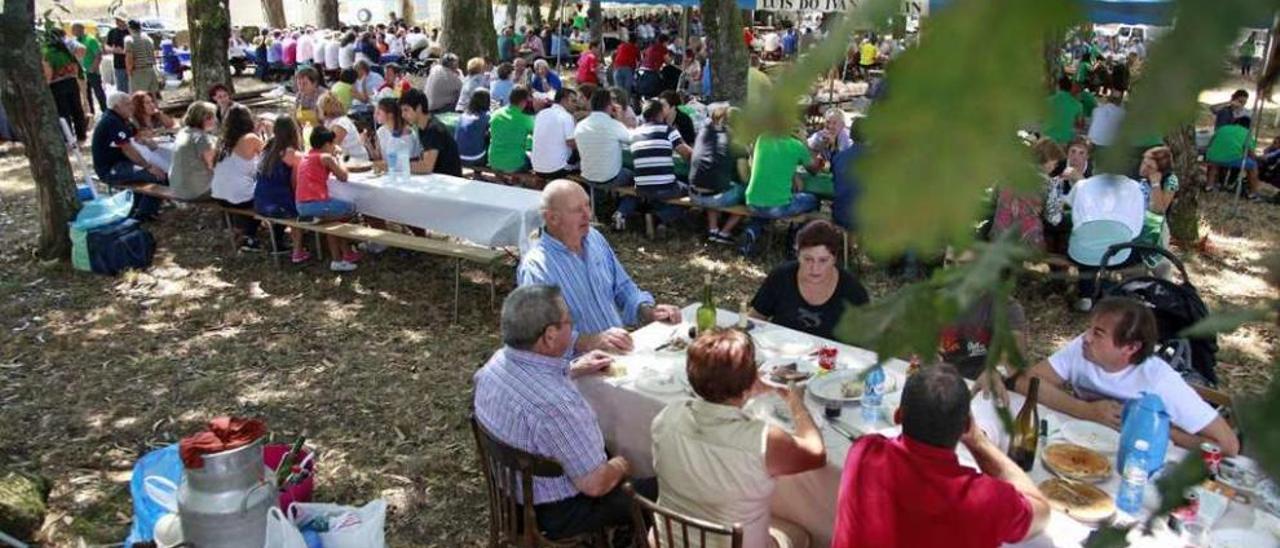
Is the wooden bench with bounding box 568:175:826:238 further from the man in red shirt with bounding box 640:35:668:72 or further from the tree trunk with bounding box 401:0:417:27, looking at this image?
the tree trunk with bounding box 401:0:417:27

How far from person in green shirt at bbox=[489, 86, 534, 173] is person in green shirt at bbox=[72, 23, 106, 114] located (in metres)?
9.19

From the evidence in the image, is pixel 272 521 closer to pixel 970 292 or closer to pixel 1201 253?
pixel 970 292

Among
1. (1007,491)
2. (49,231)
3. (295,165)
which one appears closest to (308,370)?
(295,165)

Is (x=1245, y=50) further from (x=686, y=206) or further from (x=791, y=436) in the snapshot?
(x=686, y=206)

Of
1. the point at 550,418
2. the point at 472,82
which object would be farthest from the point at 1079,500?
the point at 472,82

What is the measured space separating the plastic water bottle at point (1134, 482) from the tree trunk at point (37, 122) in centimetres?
757

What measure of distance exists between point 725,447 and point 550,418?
0.58m

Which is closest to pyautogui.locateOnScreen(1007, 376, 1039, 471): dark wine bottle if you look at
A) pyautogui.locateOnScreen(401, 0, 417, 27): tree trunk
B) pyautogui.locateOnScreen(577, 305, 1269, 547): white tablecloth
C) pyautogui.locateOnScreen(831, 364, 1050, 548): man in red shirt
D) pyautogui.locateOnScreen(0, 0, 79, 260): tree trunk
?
pyautogui.locateOnScreen(577, 305, 1269, 547): white tablecloth

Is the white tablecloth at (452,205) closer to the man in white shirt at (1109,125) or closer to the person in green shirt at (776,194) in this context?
the person in green shirt at (776,194)

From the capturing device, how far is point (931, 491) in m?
2.19

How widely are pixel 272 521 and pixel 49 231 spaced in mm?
5796

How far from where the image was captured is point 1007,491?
218 cm

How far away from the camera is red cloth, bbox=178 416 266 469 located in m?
3.02

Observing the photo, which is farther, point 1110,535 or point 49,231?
point 49,231
